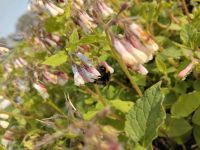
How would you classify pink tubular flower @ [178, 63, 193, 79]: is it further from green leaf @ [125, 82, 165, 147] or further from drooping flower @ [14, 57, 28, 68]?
drooping flower @ [14, 57, 28, 68]

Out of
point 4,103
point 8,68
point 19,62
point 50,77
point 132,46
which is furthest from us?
point 8,68

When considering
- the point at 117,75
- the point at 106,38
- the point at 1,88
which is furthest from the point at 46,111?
the point at 106,38

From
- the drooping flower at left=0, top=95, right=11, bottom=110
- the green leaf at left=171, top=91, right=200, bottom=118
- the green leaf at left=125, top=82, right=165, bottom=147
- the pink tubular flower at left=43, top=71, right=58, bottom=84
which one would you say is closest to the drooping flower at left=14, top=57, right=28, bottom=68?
the drooping flower at left=0, top=95, right=11, bottom=110

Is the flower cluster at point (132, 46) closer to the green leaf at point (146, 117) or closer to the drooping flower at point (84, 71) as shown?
the green leaf at point (146, 117)

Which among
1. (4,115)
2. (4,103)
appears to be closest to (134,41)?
(4,115)

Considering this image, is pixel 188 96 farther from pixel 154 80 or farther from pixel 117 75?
pixel 117 75

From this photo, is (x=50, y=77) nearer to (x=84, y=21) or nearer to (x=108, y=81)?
(x=108, y=81)

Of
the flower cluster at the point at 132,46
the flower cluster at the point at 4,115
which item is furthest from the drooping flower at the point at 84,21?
the flower cluster at the point at 4,115
